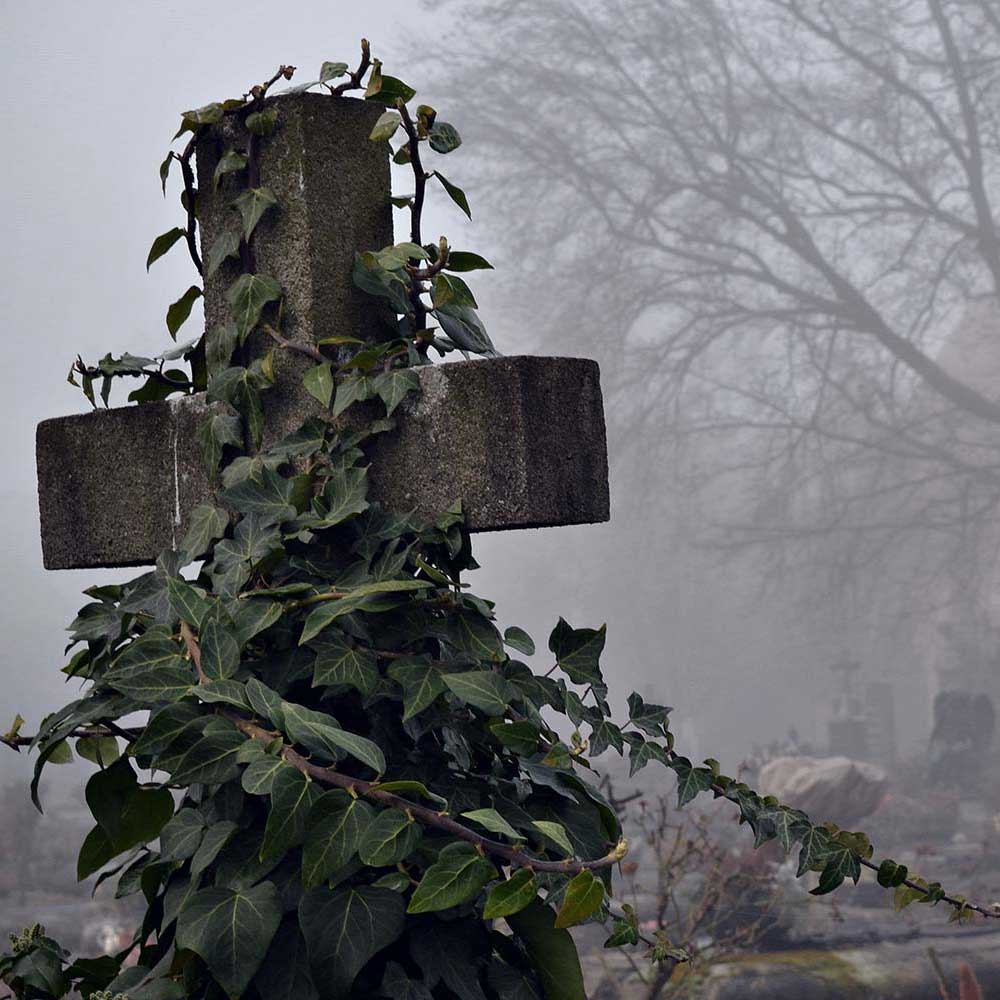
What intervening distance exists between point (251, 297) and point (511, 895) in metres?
0.70

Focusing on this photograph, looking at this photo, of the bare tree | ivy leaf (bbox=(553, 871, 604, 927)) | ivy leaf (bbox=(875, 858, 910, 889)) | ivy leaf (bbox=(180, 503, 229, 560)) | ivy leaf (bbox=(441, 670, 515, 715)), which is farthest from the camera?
the bare tree

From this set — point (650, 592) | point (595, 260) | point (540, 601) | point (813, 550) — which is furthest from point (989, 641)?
point (595, 260)

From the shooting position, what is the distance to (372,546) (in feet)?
3.59

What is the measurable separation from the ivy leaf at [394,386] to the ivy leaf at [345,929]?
0.44 m

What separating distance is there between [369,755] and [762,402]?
385 inches

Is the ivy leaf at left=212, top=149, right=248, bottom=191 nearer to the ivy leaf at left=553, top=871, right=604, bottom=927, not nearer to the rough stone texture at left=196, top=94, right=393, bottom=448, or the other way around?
the rough stone texture at left=196, top=94, right=393, bottom=448

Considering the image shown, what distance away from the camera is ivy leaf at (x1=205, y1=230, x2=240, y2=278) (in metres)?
1.27

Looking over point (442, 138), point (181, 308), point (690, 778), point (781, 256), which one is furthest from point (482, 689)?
point (781, 256)

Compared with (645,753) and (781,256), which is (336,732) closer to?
(645,753)

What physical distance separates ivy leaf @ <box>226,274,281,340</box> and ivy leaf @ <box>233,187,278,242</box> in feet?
0.17

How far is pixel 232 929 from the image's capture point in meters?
0.89

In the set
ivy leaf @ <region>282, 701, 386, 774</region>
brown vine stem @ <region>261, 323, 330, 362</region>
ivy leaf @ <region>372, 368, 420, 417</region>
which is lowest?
ivy leaf @ <region>282, 701, 386, 774</region>

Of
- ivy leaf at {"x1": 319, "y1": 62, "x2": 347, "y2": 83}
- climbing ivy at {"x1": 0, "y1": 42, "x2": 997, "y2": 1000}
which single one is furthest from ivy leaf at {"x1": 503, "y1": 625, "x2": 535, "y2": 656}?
ivy leaf at {"x1": 319, "y1": 62, "x2": 347, "y2": 83}

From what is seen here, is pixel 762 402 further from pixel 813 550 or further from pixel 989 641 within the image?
pixel 989 641
